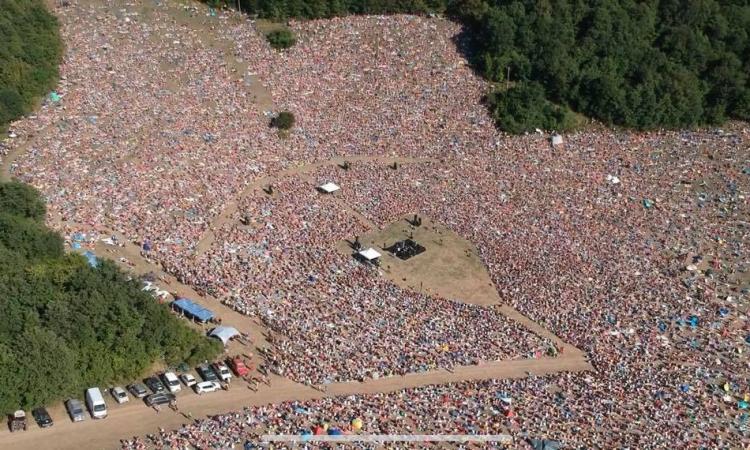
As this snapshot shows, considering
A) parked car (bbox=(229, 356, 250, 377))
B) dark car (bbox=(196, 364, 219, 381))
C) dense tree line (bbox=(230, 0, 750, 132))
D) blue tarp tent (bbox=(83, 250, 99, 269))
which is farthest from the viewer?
dense tree line (bbox=(230, 0, 750, 132))

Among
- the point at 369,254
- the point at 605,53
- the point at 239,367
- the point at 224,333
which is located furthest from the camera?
the point at 605,53

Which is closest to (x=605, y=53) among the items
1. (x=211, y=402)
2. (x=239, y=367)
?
(x=239, y=367)

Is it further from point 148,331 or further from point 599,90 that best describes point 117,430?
point 599,90

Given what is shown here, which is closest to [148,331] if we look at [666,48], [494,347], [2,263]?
[2,263]

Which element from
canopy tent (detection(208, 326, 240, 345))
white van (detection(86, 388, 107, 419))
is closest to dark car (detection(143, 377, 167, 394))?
white van (detection(86, 388, 107, 419))

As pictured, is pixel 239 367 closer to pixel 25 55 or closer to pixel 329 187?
pixel 329 187

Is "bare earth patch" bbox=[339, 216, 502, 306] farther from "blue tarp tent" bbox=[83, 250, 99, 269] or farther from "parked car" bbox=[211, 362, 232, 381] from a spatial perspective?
"blue tarp tent" bbox=[83, 250, 99, 269]
